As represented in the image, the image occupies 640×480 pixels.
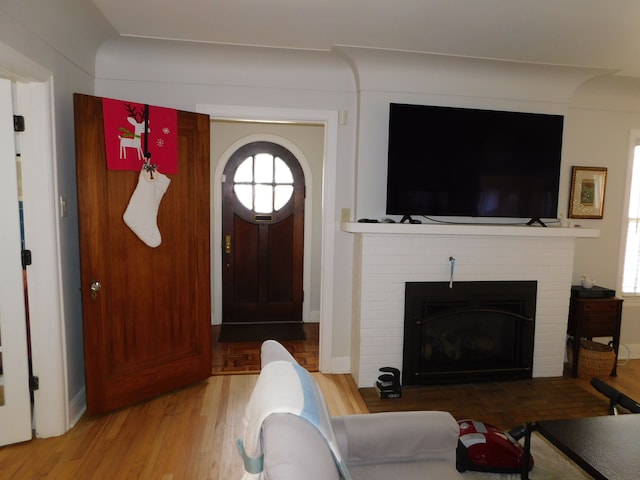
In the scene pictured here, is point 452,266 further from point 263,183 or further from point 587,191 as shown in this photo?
point 263,183

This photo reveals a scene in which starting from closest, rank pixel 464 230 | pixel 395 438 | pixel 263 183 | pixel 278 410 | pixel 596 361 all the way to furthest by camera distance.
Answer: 1. pixel 278 410
2. pixel 395 438
3. pixel 464 230
4. pixel 596 361
5. pixel 263 183

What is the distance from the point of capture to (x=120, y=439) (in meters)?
2.38

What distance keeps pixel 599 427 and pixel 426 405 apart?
118 centimetres

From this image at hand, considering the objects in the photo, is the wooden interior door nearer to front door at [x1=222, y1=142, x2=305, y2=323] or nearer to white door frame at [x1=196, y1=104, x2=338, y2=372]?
white door frame at [x1=196, y1=104, x2=338, y2=372]

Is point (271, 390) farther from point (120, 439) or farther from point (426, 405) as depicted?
point (426, 405)

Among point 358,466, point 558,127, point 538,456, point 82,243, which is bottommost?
point 538,456

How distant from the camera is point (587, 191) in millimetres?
3617

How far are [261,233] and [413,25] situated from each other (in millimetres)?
2770

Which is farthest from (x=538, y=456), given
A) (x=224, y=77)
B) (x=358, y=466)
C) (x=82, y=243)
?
(x=224, y=77)

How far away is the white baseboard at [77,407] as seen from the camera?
2512 millimetres

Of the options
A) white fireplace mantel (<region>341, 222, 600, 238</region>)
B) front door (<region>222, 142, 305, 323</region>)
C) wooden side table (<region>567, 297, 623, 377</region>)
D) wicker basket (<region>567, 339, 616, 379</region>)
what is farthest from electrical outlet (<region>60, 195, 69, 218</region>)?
wicker basket (<region>567, 339, 616, 379</region>)

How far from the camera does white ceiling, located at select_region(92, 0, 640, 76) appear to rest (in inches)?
88.4

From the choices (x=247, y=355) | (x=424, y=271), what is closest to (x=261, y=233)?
(x=247, y=355)

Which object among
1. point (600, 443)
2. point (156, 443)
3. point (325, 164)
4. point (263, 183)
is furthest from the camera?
point (263, 183)
